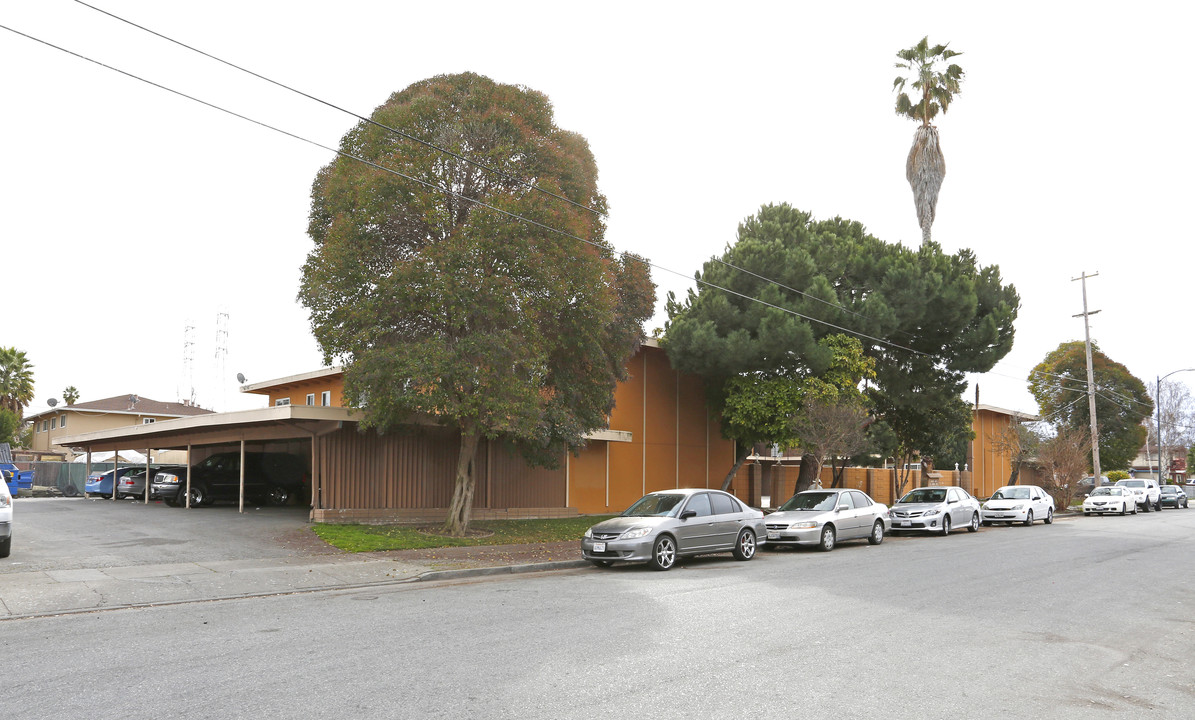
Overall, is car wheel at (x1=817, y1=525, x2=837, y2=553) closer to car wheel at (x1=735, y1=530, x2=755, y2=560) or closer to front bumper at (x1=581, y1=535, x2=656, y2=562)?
car wheel at (x1=735, y1=530, x2=755, y2=560)

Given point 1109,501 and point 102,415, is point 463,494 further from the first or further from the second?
point 102,415

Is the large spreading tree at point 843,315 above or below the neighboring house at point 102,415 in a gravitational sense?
above

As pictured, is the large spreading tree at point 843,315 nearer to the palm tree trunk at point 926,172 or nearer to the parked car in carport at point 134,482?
the palm tree trunk at point 926,172

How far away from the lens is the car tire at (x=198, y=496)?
2534 centimetres

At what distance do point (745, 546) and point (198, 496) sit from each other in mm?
17613

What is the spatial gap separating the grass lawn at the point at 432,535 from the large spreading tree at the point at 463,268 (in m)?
1.07

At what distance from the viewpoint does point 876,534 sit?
821 inches

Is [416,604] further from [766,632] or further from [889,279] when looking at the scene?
[889,279]

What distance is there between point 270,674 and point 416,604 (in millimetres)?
3826

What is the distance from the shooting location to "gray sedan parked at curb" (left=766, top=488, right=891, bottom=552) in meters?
18.7

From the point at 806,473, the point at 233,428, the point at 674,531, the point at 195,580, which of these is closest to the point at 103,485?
the point at 233,428

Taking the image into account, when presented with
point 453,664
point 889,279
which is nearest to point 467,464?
point 453,664

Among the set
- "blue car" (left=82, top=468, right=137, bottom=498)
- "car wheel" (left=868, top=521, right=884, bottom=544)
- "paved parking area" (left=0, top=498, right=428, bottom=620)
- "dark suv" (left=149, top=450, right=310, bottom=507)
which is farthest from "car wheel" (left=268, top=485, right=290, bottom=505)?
"car wheel" (left=868, top=521, right=884, bottom=544)

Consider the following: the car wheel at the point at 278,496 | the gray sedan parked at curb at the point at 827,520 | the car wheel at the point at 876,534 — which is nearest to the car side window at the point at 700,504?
the gray sedan parked at curb at the point at 827,520
